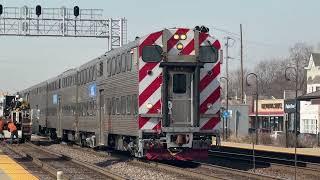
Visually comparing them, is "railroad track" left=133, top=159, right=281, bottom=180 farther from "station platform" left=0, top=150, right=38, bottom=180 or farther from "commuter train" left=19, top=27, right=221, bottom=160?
"station platform" left=0, top=150, right=38, bottom=180

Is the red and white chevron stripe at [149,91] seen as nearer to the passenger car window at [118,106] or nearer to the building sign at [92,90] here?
the passenger car window at [118,106]

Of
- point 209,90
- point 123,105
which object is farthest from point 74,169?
point 209,90

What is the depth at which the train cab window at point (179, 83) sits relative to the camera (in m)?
17.2

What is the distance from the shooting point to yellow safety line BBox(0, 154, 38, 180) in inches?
615

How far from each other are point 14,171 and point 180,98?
503 cm

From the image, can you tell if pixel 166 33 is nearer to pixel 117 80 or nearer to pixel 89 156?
pixel 117 80

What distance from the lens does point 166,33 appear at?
1742 cm

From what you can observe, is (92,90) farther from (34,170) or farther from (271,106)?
(271,106)

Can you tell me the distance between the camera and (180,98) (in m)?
17.2

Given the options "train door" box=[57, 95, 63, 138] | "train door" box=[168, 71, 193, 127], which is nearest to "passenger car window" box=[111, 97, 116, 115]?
"train door" box=[168, 71, 193, 127]

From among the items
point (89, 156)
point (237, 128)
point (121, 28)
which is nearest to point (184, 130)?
point (89, 156)

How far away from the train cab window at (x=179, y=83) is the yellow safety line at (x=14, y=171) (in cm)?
454

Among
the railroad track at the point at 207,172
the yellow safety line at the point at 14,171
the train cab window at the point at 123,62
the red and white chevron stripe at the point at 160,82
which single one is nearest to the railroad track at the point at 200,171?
the railroad track at the point at 207,172

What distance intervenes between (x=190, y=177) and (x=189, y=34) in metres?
4.29
